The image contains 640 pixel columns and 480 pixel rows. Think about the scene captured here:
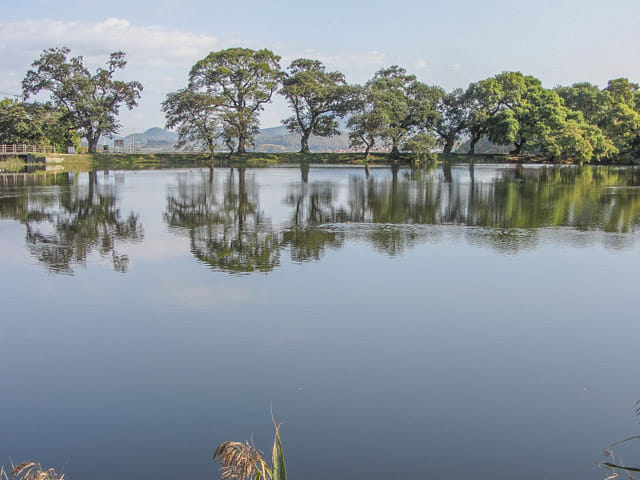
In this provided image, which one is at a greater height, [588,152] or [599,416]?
[588,152]

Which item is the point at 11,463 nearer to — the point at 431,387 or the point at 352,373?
the point at 352,373

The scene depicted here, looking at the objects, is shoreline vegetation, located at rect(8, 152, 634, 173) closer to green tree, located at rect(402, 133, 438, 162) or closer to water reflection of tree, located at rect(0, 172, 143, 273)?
green tree, located at rect(402, 133, 438, 162)

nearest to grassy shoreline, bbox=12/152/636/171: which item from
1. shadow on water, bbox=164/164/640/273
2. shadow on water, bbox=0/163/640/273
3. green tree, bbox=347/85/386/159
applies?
green tree, bbox=347/85/386/159

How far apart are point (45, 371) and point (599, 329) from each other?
24.6 ft

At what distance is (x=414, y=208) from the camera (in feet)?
73.0

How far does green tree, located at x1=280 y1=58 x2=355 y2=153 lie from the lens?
67.8 metres

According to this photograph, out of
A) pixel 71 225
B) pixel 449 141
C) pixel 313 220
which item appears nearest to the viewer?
pixel 71 225

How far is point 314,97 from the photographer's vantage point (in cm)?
6950

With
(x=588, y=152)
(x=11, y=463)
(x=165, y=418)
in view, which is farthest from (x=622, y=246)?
(x=588, y=152)

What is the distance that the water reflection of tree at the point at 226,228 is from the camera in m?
12.8

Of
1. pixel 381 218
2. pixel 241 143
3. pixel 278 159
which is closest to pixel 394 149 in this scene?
pixel 278 159

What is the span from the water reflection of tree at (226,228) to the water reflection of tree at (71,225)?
173cm

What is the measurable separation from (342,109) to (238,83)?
12.8 meters

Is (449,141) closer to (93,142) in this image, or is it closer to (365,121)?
(365,121)
